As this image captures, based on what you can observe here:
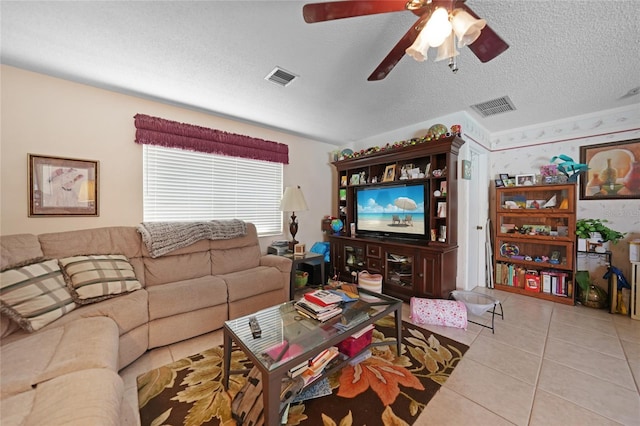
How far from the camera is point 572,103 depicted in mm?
2480

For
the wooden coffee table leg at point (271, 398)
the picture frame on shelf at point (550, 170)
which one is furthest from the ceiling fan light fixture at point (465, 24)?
the picture frame on shelf at point (550, 170)

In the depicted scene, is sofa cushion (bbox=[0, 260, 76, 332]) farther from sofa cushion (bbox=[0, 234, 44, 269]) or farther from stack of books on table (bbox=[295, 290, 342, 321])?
stack of books on table (bbox=[295, 290, 342, 321])

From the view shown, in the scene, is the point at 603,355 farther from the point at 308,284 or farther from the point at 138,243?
the point at 138,243

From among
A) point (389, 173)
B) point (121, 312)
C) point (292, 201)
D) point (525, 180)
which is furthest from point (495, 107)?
point (121, 312)

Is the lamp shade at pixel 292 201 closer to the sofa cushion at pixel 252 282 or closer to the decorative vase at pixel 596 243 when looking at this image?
the sofa cushion at pixel 252 282

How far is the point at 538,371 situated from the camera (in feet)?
5.29

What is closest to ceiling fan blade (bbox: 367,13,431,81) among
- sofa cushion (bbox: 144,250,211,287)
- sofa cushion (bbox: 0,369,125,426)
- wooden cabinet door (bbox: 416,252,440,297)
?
wooden cabinet door (bbox: 416,252,440,297)

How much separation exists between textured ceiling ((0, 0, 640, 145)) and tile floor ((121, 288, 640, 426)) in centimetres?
226

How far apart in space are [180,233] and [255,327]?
147cm

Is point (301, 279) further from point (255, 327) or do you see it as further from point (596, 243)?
point (596, 243)

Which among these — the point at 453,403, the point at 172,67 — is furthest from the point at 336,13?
the point at 453,403

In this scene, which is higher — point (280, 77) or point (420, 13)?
point (280, 77)

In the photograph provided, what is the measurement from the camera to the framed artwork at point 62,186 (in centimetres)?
194

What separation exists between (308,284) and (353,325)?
2017 mm
